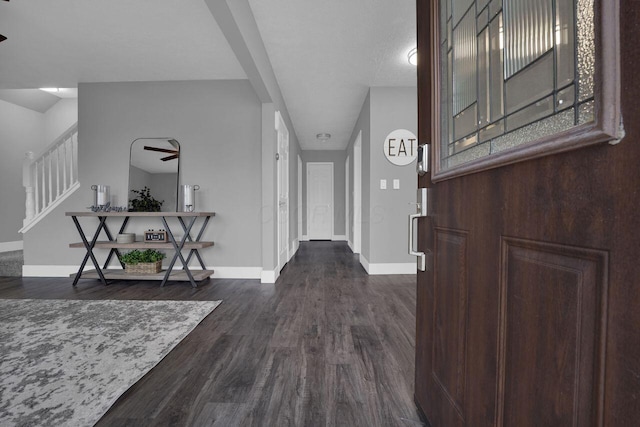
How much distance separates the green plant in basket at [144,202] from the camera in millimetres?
3621

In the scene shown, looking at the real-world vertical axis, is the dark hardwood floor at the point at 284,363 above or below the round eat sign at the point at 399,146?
below

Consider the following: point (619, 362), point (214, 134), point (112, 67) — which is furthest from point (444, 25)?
point (112, 67)

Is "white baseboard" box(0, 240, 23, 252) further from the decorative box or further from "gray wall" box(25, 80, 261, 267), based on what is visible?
the decorative box

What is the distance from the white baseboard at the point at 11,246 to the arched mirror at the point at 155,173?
9.61 feet

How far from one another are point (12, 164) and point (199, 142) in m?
3.76

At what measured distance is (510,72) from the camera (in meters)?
0.71

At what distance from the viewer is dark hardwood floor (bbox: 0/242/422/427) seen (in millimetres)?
1215

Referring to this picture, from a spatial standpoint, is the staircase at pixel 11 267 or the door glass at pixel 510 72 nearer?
the door glass at pixel 510 72

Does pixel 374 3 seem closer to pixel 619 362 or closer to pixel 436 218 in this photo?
pixel 436 218

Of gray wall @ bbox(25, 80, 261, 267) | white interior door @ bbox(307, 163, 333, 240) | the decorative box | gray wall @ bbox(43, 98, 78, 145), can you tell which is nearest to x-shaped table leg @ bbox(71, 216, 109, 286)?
gray wall @ bbox(25, 80, 261, 267)

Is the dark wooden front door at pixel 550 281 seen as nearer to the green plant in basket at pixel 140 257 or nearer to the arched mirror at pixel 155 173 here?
the green plant in basket at pixel 140 257

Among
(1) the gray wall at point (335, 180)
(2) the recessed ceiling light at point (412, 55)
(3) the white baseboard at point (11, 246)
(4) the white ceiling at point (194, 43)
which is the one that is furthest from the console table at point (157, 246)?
(1) the gray wall at point (335, 180)

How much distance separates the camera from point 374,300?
272 cm

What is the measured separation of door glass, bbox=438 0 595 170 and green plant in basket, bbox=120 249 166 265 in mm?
3450
